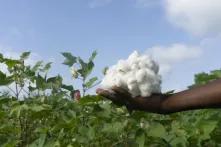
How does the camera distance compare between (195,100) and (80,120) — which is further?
(80,120)

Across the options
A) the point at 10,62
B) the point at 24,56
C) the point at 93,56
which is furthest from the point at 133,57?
the point at 24,56

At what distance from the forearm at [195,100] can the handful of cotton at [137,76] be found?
9cm

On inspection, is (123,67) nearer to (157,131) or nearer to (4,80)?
(157,131)

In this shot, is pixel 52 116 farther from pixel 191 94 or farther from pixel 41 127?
pixel 191 94

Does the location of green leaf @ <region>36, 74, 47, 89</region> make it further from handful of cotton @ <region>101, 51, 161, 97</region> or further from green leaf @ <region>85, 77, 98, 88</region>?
handful of cotton @ <region>101, 51, 161, 97</region>

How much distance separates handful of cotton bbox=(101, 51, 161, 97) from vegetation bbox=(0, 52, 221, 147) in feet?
1.00

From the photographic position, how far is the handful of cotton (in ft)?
8.86

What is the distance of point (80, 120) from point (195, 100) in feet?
2.49

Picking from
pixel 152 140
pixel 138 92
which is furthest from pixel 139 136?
pixel 138 92

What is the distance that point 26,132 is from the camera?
3.63 m

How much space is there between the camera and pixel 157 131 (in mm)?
3057

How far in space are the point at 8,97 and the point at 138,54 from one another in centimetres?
123

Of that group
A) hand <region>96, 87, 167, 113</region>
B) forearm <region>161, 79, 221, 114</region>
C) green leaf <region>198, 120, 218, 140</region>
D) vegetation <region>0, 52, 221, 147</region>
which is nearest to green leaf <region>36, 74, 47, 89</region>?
vegetation <region>0, 52, 221, 147</region>

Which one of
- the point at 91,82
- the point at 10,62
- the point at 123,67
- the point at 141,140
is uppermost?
the point at 10,62
